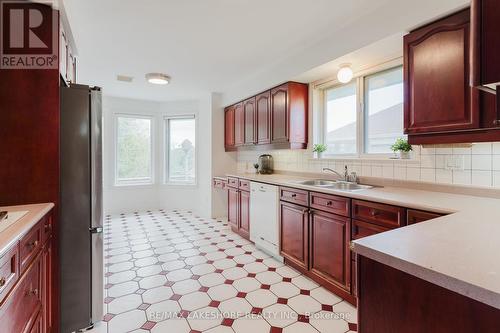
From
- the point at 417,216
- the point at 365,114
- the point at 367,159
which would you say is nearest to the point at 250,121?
the point at 365,114

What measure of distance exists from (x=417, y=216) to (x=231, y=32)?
220 cm

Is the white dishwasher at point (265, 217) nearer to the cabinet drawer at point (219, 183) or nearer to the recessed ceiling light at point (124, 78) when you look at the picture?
the cabinet drawer at point (219, 183)

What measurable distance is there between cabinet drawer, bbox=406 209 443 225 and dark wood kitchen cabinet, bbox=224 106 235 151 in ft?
10.8

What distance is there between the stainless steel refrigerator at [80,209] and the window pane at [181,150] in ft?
11.8

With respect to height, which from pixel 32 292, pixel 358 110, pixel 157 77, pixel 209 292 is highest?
pixel 157 77

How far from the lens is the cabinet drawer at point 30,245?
114 cm

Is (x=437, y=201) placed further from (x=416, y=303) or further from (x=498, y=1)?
(x=498, y=1)

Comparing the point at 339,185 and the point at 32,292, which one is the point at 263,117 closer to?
the point at 339,185

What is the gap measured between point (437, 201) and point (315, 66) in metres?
1.71

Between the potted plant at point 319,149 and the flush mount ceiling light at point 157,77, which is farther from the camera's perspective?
the flush mount ceiling light at point 157,77

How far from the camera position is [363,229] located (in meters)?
1.91

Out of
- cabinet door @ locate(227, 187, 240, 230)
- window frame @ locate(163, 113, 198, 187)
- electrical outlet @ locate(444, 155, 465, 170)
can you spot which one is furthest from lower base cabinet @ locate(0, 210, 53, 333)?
window frame @ locate(163, 113, 198, 187)

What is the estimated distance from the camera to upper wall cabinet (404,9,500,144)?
1537 millimetres

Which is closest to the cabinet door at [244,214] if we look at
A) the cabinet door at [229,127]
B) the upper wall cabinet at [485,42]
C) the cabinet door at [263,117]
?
the cabinet door at [263,117]
